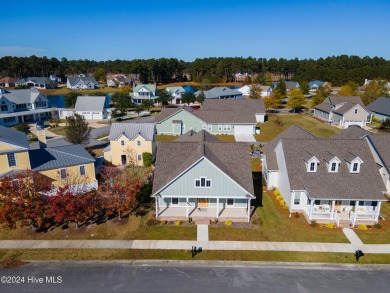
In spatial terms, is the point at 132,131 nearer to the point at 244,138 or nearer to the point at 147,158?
the point at 147,158

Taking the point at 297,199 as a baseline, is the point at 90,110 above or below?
above

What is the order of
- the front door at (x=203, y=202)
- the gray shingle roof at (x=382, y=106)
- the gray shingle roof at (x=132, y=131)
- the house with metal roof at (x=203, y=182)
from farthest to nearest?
the gray shingle roof at (x=382, y=106) < the gray shingle roof at (x=132, y=131) < the front door at (x=203, y=202) < the house with metal roof at (x=203, y=182)

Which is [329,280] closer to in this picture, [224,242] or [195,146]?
[224,242]

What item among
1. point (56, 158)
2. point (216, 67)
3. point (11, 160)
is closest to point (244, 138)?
point (56, 158)

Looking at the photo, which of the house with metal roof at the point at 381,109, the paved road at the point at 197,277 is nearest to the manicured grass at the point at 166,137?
the paved road at the point at 197,277

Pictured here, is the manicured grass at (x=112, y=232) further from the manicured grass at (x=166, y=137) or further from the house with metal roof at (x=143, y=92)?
the house with metal roof at (x=143, y=92)

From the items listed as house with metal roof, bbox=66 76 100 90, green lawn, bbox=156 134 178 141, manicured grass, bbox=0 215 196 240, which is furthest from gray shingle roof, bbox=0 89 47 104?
house with metal roof, bbox=66 76 100 90

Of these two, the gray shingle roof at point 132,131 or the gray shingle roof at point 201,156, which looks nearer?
the gray shingle roof at point 201,156
